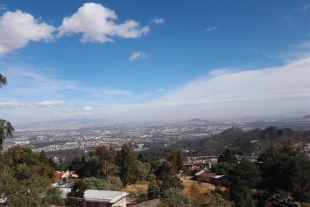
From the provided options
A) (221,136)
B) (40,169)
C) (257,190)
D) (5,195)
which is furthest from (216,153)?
(5,195)

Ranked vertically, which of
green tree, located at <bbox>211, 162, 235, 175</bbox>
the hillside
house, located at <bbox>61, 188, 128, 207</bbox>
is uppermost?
house, located at <bbox>61, 188, 128, 207</bbox>

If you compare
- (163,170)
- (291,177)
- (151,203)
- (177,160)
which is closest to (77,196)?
(151,203)

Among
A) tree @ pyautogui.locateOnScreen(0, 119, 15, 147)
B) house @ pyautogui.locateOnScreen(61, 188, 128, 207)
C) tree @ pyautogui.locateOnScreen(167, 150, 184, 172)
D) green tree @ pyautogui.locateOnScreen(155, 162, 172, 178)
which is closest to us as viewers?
tree @ pyautogui.locateOnScreen(0, 119, 15, 147)

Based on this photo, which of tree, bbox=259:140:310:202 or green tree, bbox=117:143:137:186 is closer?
tree, bbox=259:140:310:202

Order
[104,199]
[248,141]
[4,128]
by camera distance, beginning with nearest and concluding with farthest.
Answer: [4,128], [104,199], [248,141]

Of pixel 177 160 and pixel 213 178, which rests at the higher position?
pixel 177 160

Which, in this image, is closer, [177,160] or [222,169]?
[222,169]

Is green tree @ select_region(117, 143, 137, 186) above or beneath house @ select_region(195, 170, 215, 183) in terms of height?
above

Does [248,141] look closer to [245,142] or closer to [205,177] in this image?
[245,142]

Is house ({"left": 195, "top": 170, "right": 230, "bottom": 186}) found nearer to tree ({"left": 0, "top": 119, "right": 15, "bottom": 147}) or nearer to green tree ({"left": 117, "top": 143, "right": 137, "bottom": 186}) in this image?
green tree ({"left": 117, "top": 143, "right": 137, "bottom": 186})

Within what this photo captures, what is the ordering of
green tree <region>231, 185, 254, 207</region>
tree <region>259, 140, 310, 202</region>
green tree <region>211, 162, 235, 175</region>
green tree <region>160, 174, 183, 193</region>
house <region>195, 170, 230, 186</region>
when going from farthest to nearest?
green tree <region>211, 162, 235, 175</region> → house <region>195, 170, 230, 186</region> → tree <region>259, 140, 310, 202</region> → green tree <region>160, 174, 183, 193</region> → green tree <region>231, 185, 254, 207</region>

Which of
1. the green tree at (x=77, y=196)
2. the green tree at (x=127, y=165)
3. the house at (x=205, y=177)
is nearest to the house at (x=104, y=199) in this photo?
the green tree at (x=77, y=196)

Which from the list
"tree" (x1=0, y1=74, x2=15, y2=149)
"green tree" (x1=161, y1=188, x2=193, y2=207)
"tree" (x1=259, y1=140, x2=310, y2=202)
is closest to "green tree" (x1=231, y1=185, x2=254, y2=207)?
"green tree" (x1=161, y1=188, x2=193, y2=207)
